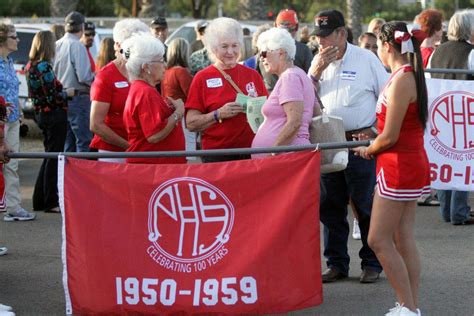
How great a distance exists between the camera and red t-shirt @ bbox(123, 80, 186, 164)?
6.90m

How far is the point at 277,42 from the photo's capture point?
23.2ft

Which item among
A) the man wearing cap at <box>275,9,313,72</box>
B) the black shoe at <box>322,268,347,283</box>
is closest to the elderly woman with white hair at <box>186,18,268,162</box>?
the black shoe at <box>322,268,347,283</box>

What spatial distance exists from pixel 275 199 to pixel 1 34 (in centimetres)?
464

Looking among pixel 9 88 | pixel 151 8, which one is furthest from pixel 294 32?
pixel 151 8

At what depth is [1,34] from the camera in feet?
32.1

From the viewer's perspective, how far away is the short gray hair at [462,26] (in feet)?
32.4

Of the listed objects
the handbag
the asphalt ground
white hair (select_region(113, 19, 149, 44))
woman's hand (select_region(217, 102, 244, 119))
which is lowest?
the asphalt ground

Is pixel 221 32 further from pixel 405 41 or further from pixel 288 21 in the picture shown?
pixel 288 21

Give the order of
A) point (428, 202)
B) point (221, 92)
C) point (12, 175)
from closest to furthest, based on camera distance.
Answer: point (221, 92) → point (12, 175) → point (428, 202)

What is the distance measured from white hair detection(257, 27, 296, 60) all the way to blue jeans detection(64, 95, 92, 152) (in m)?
4.79

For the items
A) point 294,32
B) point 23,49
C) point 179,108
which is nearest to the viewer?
point 179,108

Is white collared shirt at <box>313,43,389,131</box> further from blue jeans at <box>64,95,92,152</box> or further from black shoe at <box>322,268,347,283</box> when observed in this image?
blue jeans at <box>64,95,92,152</box>

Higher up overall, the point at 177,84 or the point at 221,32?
the point at 221,32

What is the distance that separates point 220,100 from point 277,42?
0.63 metres
